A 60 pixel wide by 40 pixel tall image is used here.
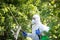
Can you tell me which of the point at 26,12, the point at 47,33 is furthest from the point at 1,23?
the point at 47,33

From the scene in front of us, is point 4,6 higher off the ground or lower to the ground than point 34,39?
higher

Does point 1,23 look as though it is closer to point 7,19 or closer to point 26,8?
point 7,19

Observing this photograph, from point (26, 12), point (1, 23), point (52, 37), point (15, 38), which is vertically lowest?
point (52, 37)

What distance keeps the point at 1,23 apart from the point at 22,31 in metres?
0.39

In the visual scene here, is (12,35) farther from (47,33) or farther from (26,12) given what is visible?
(47,33)

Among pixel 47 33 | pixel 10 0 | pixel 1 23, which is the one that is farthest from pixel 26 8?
pixel 47 33

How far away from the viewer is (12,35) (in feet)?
8.50

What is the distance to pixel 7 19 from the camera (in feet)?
8.30

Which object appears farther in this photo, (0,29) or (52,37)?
(0,29)

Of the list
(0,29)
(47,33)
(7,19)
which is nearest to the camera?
(47,33)

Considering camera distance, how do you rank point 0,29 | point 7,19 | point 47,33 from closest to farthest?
point 47,33 → point 0,29 → point 7,19

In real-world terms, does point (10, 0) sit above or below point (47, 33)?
above

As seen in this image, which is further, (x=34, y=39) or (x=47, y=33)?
(x=34, y=39)

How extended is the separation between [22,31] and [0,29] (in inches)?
15.8
